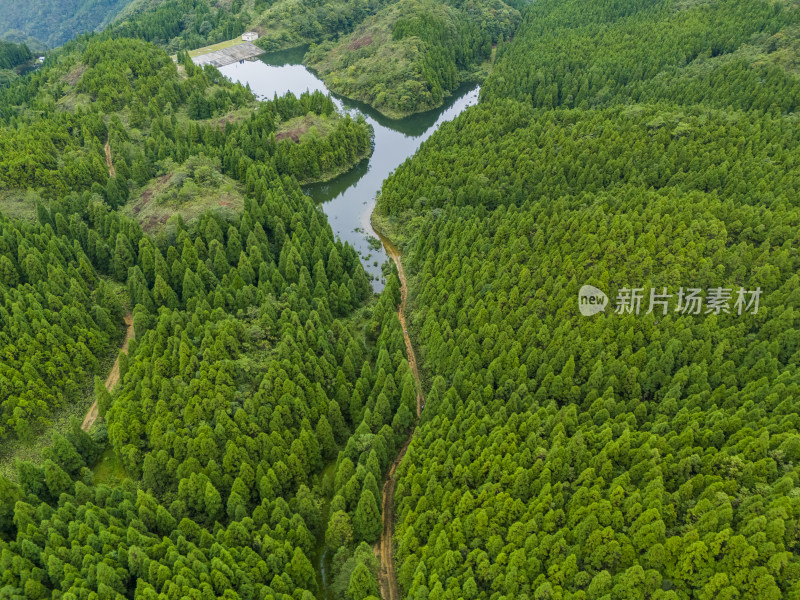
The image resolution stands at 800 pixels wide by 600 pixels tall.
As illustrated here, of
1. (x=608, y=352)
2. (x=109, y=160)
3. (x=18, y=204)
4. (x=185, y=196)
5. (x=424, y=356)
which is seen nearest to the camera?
(x=608, y=352)

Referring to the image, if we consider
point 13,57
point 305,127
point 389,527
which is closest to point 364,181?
point 305,127

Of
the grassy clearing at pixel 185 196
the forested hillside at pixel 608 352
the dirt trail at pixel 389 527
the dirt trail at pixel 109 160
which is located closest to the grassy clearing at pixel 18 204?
the grassy clearing at pixel 185 196

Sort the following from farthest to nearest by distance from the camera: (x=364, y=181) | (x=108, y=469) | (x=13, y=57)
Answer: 1. (x=13, y=57)
2. (x=364, y=181)
3. (x=108, y=469)

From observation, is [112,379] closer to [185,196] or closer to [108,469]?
[108,469]

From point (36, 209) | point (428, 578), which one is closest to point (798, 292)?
A: point (428, 578)

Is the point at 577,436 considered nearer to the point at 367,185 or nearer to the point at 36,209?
the point at 367,185

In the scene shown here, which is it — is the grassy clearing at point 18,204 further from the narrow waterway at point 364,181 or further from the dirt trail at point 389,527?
the dirt trail at point 389,527
